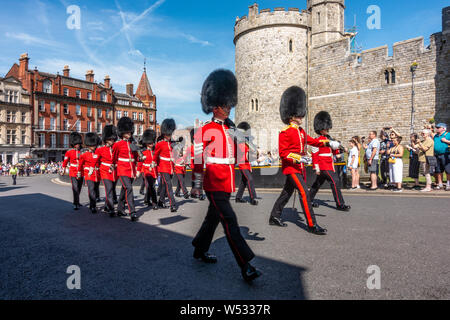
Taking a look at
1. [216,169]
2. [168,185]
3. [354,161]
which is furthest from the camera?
[354,161]

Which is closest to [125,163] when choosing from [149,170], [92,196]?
[92,196]

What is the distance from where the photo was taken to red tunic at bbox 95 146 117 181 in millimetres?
7719

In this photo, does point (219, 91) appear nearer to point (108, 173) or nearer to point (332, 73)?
point (108, 173)

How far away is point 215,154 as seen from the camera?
162 inches

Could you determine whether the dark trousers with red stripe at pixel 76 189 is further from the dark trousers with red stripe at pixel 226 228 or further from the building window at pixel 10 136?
the building window at pixel 10 136

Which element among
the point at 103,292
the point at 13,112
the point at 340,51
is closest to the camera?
the point at 103,292

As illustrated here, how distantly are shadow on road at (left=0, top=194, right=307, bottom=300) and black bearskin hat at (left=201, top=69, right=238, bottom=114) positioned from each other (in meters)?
2.01

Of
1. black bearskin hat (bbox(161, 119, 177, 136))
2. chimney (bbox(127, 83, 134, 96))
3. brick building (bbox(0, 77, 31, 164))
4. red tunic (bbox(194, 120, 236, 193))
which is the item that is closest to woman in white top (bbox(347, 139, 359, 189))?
black bearskin hat (bbox(161, 119, 177, 136))

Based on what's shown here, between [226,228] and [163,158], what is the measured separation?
201 inches

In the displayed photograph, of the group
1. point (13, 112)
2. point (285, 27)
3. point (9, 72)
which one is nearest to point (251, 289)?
point (285, 27)

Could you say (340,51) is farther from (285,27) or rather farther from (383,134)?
(383,134)

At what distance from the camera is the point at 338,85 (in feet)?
93.0

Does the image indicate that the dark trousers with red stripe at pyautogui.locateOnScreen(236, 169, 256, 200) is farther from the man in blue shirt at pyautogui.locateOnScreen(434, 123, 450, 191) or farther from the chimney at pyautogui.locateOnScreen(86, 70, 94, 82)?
Result: the chimney at pyautogui.locateOnScreen(86, 70, 94, 82)

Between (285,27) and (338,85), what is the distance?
24.6ft
